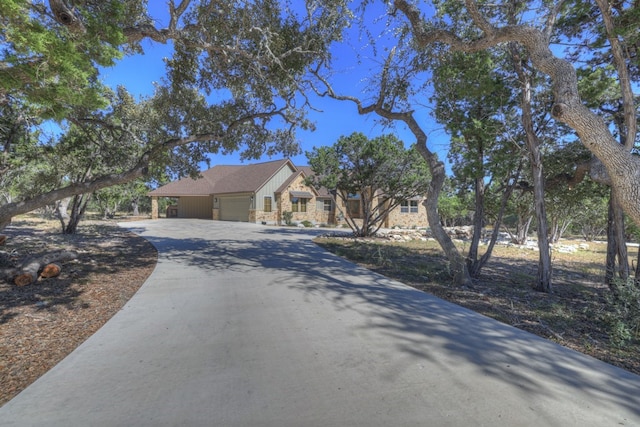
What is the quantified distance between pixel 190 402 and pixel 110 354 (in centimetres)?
146

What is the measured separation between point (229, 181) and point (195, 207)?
5345 millimetres

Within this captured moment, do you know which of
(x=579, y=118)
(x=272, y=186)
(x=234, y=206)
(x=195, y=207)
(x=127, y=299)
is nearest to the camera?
(x=579, y=118)

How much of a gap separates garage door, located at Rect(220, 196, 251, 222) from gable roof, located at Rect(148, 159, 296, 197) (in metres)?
0.87

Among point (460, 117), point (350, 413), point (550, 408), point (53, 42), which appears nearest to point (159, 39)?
point (53, 42)

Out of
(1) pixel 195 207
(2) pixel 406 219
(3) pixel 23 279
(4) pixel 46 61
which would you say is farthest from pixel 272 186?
(4) pixel 46 61

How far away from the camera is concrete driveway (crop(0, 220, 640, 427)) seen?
8.28 feet

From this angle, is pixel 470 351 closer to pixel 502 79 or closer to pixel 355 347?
pixel 355 347

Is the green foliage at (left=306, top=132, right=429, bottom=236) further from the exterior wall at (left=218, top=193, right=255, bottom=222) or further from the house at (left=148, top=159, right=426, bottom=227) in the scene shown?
the exterior wall at (left=218, top=193, right=255, bottom=222)

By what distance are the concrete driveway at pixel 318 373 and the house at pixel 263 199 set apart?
2060cm

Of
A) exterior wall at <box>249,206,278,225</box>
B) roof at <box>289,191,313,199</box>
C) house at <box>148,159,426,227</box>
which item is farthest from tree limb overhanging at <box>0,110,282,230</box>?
roof at <box>289,191,313,199</box>

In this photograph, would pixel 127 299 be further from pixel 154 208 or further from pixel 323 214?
pixel 154 208

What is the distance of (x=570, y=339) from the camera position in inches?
169

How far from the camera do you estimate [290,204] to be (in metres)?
27.9

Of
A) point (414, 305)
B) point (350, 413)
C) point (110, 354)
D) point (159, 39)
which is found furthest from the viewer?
point (159, 39)
